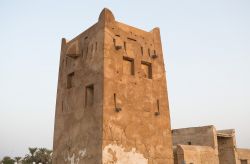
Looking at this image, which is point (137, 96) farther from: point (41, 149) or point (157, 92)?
point (41, 149)

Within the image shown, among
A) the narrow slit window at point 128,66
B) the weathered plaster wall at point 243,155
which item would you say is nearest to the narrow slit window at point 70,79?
the narrow slit window at point 128,66

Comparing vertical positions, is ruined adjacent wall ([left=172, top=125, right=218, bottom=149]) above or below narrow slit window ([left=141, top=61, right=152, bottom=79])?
below

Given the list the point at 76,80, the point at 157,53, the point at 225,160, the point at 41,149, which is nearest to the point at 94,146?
the point at 76,80

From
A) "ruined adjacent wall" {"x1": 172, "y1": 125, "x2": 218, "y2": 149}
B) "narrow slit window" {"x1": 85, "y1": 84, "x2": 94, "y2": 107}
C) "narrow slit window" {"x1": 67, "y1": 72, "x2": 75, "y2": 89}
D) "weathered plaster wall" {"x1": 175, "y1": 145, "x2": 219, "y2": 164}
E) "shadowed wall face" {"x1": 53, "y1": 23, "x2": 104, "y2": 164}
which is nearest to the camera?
"shadowed wall face" {"x1": 53, "y1": 23, "x2": 104, "y2": 164}

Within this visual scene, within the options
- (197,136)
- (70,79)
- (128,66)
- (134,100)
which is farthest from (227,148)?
(70,79)

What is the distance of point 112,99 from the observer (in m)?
9.95

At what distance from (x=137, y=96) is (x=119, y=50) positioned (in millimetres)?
1925

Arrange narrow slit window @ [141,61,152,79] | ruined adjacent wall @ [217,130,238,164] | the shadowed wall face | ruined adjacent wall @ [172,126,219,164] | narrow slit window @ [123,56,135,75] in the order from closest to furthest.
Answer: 1. the shadowed wall face
2. narrow slit window @ [123,56,135,75]
3. narrow slit window @ [141,61,152,79]
4. ruined adjacent wall @ [172,126,219,164]
5. ruined adjacent wall @ [217,130,238,164]

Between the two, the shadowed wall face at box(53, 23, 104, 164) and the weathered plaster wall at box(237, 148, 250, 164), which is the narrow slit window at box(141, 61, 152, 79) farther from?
the weathered plaster wall at box(237, 148, 250, 164)

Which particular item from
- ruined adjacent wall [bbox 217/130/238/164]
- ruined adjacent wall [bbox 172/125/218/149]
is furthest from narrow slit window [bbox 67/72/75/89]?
ruined adjacent wall [bbox 217/130/238/164]

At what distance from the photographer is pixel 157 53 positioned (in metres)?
12.4

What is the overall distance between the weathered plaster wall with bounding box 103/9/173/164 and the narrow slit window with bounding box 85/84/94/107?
1.05m

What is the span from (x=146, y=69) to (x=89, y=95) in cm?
276

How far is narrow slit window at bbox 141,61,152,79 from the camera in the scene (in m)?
11.7
